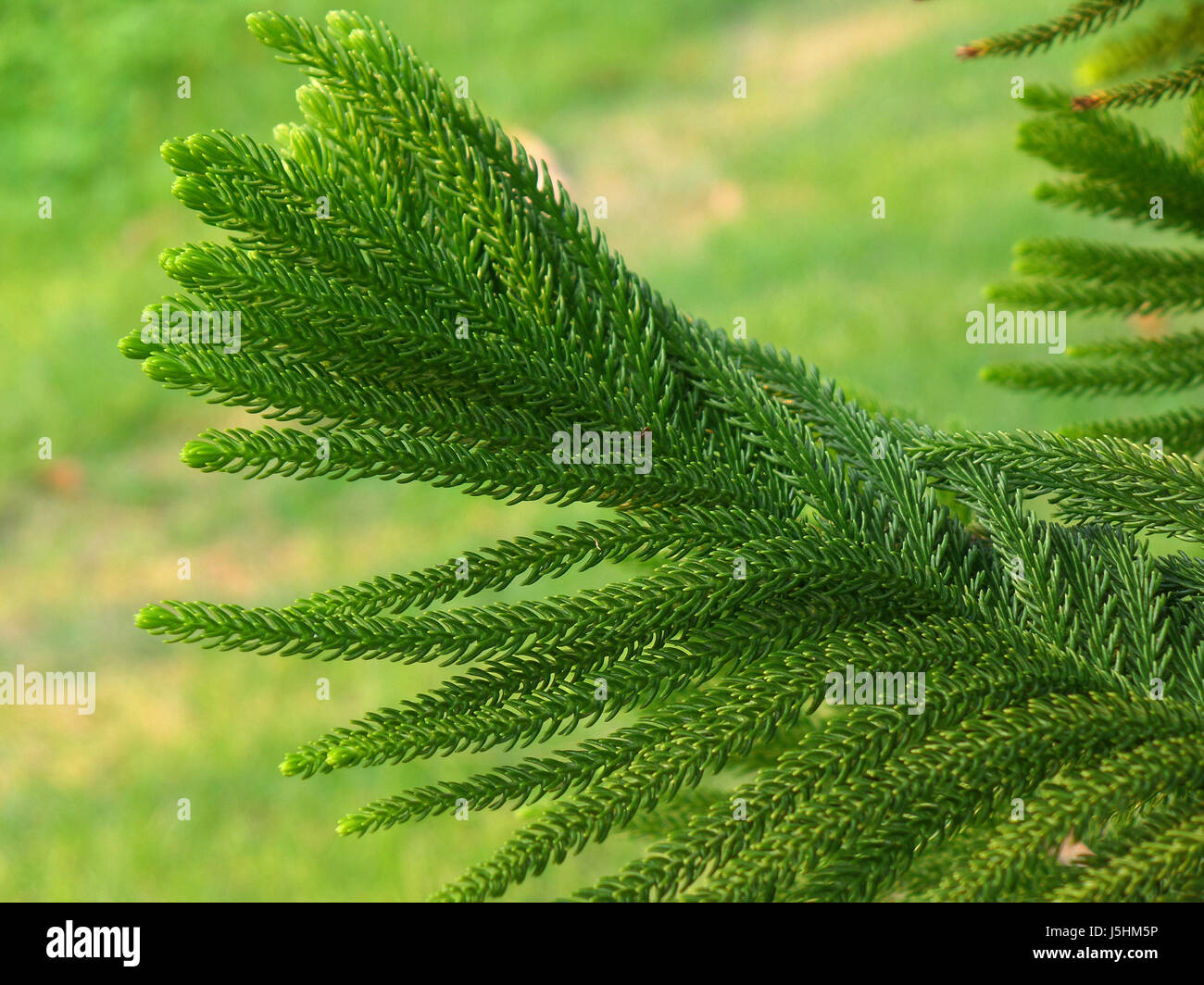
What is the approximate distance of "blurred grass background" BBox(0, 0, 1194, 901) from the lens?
18.1 feet

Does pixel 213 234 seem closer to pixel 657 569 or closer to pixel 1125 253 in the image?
pixel 1125 253

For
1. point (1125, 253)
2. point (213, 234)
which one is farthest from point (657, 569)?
point (213, 234)

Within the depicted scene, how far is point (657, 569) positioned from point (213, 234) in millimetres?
8027

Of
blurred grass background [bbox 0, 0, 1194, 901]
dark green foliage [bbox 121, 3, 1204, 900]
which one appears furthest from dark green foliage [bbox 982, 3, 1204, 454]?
blurred grass background [bbox 0, 0, 1194, 901]

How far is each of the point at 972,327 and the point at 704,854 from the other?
7187mm

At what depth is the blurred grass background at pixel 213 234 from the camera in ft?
18.1

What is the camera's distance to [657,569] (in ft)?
3.69

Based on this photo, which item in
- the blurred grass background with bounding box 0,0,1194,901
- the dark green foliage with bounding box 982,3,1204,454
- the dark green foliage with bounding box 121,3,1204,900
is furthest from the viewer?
the blurred grass background with bounding box 0,0,1194,901

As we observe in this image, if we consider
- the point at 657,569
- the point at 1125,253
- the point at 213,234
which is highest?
the point at 213,234

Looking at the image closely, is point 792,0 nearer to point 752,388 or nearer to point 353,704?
point 353,704

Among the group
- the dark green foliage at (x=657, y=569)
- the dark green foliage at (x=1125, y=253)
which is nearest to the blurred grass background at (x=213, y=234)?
the dark green foliage at (x=1125, y=253)

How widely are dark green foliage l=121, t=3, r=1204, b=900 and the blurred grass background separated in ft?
12.9

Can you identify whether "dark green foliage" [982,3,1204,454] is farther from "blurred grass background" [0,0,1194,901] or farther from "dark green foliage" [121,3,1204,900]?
"blurred grass background" [0,0,1194,901]

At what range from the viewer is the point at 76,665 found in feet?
20.5
